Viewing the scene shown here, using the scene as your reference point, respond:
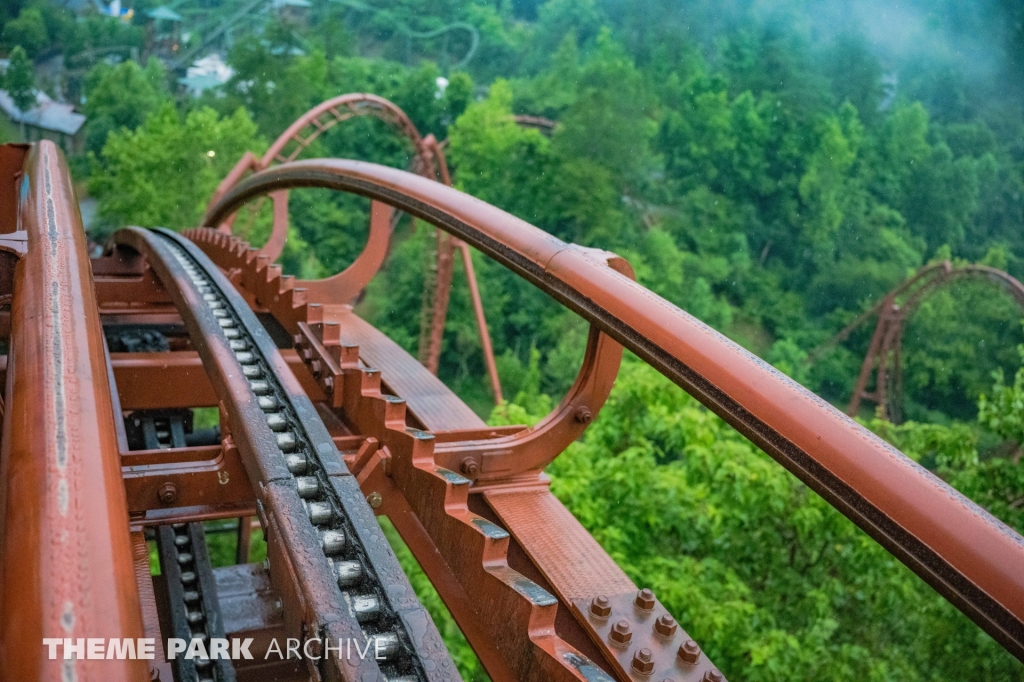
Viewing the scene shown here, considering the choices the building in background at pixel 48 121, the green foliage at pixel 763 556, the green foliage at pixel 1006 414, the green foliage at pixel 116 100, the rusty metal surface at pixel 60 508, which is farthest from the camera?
the building in background at pixel 48 121

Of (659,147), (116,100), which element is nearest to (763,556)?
(116,100)

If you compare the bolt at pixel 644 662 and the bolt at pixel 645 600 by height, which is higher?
the bolt at pixel 645 600

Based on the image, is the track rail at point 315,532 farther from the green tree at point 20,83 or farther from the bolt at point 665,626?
the green tree at point 20,83

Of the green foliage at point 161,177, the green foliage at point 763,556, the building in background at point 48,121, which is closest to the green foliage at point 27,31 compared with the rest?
the building in background at point 48,121

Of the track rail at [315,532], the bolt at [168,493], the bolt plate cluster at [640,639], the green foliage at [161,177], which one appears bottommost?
the green foliage at [161,177]

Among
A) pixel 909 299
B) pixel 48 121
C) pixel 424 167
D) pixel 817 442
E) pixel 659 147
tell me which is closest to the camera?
pixel 817 442

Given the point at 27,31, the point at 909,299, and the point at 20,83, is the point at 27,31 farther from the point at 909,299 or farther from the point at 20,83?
the point at 909,299

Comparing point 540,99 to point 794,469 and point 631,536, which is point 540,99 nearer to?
point 631,536

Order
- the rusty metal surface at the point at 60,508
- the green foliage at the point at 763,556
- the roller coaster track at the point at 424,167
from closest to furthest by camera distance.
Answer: the rusty metal surface at the point at 60,508 → the green foliage at the point at 763,556 → the roller coaster track at the point at 424,167
